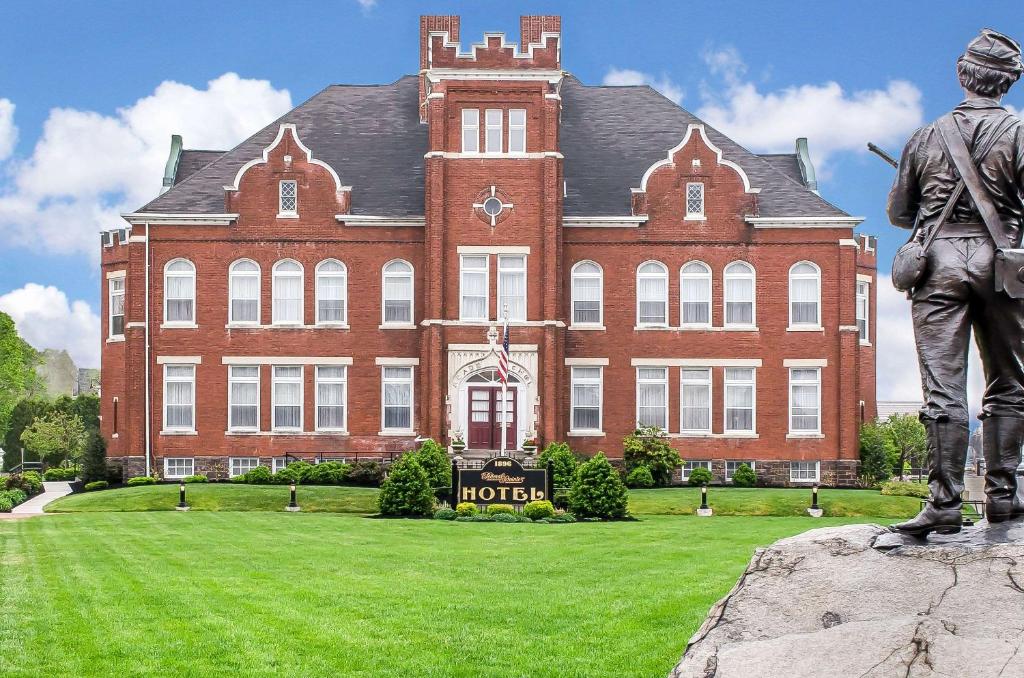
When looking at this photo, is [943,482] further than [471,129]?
No

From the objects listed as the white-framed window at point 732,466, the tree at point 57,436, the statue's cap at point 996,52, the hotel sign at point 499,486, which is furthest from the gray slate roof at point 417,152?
the statue's cap at point 996,52

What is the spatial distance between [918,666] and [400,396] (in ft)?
128

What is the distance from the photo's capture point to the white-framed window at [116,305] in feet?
168

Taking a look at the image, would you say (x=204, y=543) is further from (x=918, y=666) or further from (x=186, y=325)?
(x=186, y=325)

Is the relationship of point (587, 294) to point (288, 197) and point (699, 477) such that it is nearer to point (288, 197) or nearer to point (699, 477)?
point (699, 477)

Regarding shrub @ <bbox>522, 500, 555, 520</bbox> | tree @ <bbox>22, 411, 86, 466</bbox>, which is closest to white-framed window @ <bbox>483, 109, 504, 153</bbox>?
shrub @ <bbox>522, 500, 555, 520</bbox>

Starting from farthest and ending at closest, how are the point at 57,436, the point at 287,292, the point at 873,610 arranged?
the point at 57,436 < the point at 287,292 < the point at 873,610

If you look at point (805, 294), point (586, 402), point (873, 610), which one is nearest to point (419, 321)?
point (586, 402)

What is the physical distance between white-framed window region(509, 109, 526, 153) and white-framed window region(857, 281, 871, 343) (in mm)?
16628

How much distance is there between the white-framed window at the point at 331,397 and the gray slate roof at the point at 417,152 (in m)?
5.97

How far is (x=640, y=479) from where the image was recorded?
145ft

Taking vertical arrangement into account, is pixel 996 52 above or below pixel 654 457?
above

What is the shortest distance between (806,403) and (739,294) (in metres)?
4.65

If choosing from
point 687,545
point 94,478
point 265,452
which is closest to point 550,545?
point 687,545
